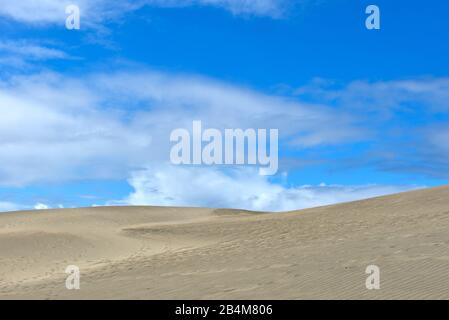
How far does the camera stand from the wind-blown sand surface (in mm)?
13297

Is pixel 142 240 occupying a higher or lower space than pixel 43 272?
higher

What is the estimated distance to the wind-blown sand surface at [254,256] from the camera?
13297 millimetres

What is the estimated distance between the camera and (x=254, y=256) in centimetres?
1912

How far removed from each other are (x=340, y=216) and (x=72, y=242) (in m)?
14.3

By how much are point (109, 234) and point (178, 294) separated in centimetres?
1914
